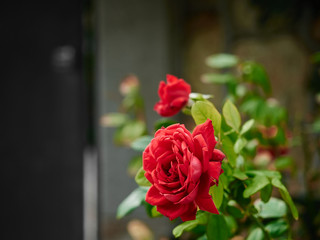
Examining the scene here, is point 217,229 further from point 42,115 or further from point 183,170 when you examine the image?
point 42,115

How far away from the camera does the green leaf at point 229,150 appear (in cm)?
46

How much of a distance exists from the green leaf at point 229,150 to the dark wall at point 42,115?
1.42 m

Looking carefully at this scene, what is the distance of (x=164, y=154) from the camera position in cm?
39

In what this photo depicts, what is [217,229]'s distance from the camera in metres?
0.47

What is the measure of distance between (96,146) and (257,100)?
0.94 meters

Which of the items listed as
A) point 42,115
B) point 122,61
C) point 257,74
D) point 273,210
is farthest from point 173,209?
point 42,115

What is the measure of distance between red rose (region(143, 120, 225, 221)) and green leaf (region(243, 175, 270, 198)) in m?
0.07

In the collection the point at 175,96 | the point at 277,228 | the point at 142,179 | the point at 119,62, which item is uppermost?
the point at 119,62

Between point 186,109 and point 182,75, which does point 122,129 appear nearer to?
point 182,75

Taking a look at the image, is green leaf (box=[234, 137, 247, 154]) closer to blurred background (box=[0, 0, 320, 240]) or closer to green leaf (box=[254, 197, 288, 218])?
green leaf (box=[254, 197, 288, 218])

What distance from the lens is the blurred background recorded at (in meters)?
1.26

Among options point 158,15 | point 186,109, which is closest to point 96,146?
point 158,15

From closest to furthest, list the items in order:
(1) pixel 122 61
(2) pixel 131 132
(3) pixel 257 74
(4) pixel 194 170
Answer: (4) pixel 194 170 → (3) pixel 257 74 → (2) pixel 131 132 → (1) pixel 122 61

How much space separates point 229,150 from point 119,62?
959mm
